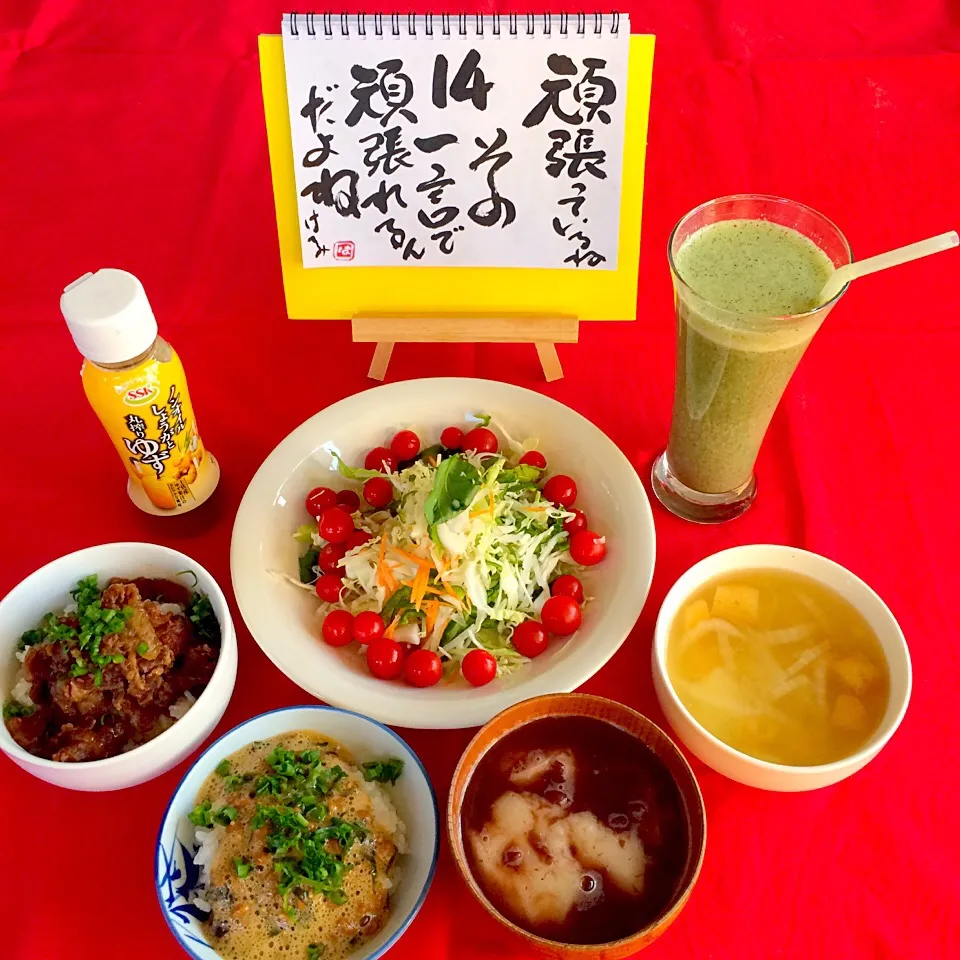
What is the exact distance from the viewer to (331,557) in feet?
4.75

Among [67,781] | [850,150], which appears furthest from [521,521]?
[850,150]

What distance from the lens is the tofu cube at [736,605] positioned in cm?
133

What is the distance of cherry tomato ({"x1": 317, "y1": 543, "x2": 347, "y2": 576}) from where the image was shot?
145cm

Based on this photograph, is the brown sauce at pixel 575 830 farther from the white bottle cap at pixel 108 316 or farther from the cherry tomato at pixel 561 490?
the white bottle cap at pixel 108 316

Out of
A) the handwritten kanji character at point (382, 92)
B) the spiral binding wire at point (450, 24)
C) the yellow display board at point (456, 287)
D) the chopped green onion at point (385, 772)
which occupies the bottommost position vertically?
the chopped green onion at point (385, 772)

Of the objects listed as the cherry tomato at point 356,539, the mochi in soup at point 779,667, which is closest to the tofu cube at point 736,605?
the mochi in soup at point 779,667

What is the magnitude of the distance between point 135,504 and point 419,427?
50cm

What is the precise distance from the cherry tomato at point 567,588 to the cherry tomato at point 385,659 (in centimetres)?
26

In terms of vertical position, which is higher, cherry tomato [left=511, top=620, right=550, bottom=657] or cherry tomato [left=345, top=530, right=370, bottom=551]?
cherry tomato [left=345, top=530, right=370, bottom=551]

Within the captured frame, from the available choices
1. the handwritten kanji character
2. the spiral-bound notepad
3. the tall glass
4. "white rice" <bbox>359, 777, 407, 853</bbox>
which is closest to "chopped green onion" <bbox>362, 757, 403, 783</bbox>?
"white rice" <bbox>359, 777, 407, 853</bbox>

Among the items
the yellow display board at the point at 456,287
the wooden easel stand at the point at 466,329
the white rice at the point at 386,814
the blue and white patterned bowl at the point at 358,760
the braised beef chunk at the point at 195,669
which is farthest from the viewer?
the wooden easel stand at the point at 466,329

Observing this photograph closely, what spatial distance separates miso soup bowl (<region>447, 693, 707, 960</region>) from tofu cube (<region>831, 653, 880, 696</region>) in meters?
0.31

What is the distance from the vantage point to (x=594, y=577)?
144 centimetres

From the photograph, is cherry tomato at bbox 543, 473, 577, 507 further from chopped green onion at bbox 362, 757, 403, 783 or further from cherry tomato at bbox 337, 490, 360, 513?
chopped green onion at bbox 362, 757, 403, 783
